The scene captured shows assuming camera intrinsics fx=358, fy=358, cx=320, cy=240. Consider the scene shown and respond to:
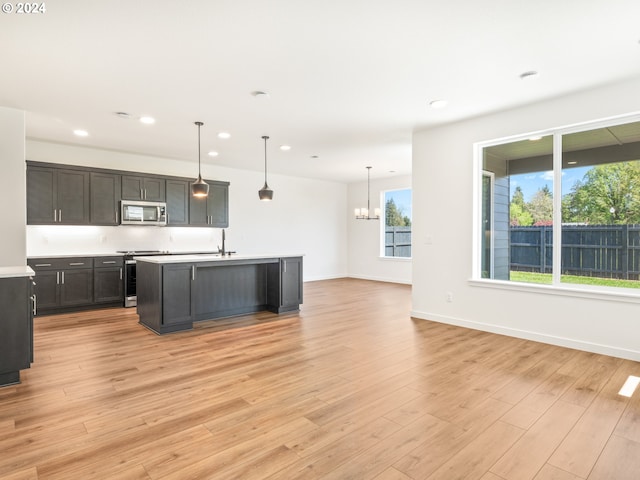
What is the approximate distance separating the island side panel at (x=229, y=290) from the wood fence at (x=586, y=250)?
360cm

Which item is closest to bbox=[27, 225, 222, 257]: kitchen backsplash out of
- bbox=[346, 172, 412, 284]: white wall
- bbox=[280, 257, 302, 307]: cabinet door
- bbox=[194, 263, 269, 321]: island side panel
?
bbox=[194, 263, 269, 321]: island side panel

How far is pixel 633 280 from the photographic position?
12.0 ft

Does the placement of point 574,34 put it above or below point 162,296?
above

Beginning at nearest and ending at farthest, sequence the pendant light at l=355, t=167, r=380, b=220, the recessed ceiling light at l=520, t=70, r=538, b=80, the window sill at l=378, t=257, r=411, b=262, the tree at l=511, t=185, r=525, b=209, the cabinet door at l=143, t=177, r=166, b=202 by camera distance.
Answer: the recessed ceiling light at l=520, t=70, r=538, b=80, the tree at l=511, t=185, r=525, b=209, the cabinet door at l=143, t=177, r=166, b=202, the pendant light at l=355, t=167, r=380, b=220, the window sill at l=378, t=257, r=411, b=262

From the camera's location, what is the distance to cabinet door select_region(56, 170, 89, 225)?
571cm

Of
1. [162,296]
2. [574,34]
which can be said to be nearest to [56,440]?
[162,296]

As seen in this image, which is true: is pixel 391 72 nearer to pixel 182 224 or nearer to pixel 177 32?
pixel 177 32

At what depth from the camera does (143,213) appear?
6414 mm

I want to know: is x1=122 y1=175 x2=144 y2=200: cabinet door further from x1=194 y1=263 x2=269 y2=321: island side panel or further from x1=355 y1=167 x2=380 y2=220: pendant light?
x1=355 y1=167 x2=380 y2=220: pendant light

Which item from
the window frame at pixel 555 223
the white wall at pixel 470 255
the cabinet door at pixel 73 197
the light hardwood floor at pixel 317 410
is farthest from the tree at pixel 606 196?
the cabinet door at pixel 73 197

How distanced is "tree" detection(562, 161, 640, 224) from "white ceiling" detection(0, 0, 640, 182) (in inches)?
37.1

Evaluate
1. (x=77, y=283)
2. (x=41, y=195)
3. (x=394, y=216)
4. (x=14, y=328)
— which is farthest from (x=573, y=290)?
(x=41, y=195)

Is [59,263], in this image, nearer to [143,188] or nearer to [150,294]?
[143,188]

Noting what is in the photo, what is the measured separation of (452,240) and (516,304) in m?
1.11
